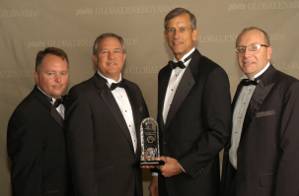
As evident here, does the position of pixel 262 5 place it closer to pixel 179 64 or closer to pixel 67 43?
pixel 179 64

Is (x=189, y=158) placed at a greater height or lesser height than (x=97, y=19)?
lesser

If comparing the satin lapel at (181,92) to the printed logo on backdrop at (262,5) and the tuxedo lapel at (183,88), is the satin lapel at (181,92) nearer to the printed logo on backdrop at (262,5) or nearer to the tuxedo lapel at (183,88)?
the tuxedo lapel at (183,88)

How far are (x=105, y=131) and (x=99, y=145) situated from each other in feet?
0.34

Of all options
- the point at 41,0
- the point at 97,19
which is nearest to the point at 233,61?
the point at 97,19

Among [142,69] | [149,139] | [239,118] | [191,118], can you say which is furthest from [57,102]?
[142,69]

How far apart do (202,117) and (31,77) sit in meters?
2.17

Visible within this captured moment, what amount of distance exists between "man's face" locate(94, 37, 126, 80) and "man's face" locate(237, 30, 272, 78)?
875 mm

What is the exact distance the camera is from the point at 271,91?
9.53 ft

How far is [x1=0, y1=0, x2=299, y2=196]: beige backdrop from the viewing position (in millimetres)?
4383

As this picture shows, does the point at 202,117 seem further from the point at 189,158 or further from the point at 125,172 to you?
the point at 125,172

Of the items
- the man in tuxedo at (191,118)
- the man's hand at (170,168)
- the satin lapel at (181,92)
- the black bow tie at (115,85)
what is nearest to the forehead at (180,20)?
the man in tuxedo at (191,118)

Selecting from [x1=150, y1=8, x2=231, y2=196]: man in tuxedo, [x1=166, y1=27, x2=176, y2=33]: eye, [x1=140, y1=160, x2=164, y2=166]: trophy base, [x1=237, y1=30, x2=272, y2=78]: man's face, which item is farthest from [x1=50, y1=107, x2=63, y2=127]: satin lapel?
[x1=237, y1=30, x2=272, y2=78]: man's face

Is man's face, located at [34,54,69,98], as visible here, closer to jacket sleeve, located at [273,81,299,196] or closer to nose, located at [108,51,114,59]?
nose, located at [108,51,114,59]

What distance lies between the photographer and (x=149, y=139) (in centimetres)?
332
